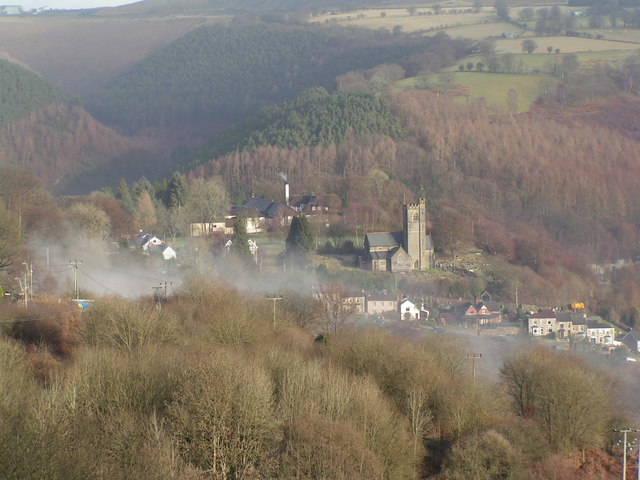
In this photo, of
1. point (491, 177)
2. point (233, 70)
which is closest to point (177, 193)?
point (491, 177)

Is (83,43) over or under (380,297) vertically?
under

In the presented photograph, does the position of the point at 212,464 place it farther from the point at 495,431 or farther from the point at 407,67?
the point at 407,67

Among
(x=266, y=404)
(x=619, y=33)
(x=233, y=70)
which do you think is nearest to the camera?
(x=266, y=404)

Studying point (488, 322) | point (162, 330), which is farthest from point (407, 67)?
point (162, 330)

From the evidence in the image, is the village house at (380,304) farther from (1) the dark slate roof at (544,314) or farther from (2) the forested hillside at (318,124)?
(2) the forested hillside at (318,124)

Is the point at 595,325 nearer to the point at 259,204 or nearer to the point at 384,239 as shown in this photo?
the point at 384,239

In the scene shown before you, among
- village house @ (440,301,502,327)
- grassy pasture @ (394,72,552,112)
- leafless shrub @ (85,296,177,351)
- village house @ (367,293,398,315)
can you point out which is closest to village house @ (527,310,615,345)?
village house @ (440,301,502,327)
